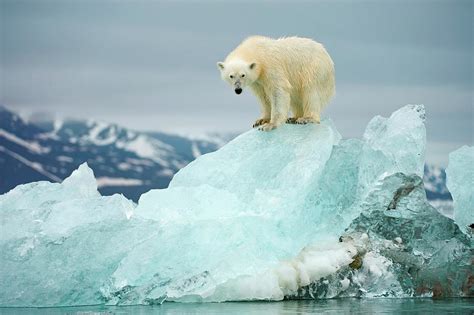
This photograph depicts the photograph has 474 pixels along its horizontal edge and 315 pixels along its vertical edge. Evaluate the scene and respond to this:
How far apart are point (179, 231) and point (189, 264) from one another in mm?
434

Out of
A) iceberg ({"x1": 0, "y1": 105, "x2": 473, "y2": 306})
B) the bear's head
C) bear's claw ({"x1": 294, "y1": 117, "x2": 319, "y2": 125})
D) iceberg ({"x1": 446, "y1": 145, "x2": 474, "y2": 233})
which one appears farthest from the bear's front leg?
iceberg ({"x1": 446, "y1": 145, "x2": 474, "y2": 233})

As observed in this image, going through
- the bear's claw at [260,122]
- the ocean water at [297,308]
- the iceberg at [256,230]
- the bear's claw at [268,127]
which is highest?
the bear's claw at [260,122]

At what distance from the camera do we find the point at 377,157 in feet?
41.3

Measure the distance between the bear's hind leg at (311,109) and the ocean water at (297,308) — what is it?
9.30 feet

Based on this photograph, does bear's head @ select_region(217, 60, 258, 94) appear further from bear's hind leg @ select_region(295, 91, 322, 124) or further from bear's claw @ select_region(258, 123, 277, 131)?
bear's hind leg @ select_region(295, 91, 322, 124)

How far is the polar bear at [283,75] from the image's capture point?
1296 cm

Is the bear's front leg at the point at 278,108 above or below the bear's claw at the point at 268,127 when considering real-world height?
above

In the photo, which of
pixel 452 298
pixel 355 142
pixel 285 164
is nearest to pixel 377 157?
pixel 355 142

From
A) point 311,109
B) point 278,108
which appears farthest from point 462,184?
point 278,108

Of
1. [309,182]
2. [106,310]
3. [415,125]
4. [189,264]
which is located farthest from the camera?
[415,125]

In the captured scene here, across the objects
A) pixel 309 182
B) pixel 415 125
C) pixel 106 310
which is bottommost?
pixel 106 310

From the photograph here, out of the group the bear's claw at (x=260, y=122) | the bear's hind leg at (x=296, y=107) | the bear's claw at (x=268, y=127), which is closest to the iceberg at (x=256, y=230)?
the bear's claw at (x=268, y=127)

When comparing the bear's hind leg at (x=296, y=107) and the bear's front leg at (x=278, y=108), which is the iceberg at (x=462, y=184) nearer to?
the bear's hind leg at (x=296, y=107)

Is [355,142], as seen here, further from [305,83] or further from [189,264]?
[189,264]
